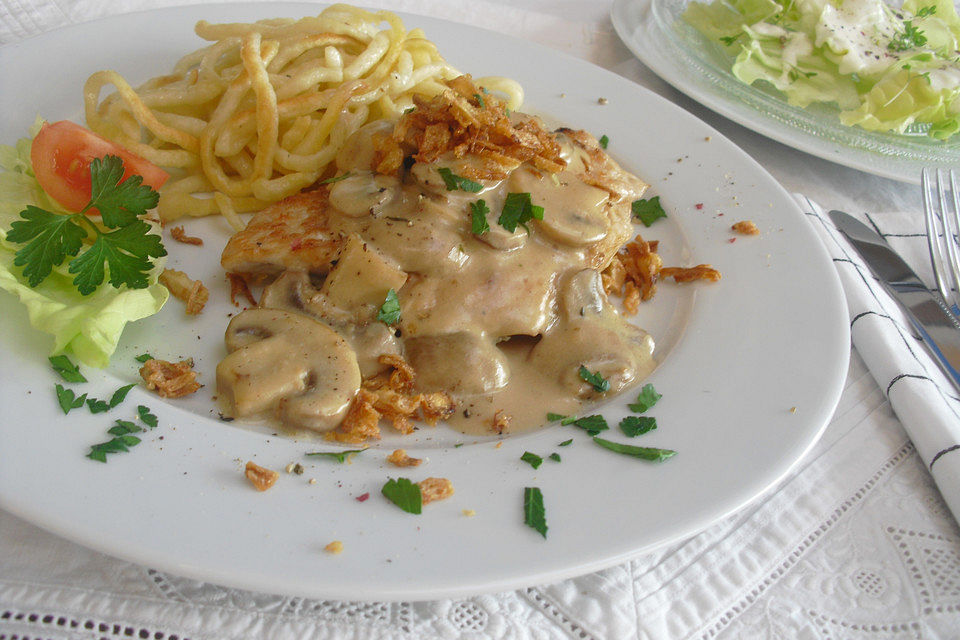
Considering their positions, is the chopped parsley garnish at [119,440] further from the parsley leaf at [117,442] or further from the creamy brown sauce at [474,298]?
the creamy brown sauce at [474,298]

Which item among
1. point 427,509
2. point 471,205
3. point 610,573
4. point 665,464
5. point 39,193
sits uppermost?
point 39,193

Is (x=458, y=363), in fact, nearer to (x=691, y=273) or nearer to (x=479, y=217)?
(x=479, y=217)

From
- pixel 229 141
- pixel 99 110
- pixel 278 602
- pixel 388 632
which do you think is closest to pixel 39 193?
pixel 99 110

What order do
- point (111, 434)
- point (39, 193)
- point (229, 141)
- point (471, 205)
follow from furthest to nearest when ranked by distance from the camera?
point (229, 141)
point (39, 193)
point (471, 205)
point (111, 434)

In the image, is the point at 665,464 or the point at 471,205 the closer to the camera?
the point at 665,464

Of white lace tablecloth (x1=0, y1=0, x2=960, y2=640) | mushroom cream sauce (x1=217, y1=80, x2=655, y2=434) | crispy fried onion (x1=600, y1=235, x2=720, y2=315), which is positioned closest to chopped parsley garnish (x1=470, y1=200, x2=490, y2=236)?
mushroom cream sauce (x1=217, y1=80, x2=655, y2=434)

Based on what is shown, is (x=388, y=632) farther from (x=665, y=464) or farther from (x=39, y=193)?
(x=39, y=193)

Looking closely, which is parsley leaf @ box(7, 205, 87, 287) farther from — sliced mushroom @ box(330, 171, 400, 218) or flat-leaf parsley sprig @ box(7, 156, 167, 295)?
sliced mushroom @ box(330, 171, 400, 218)
